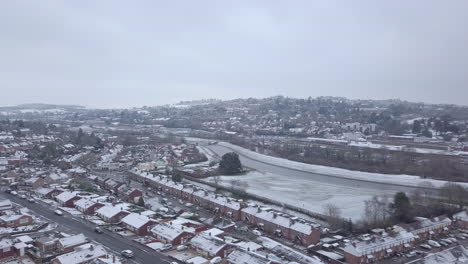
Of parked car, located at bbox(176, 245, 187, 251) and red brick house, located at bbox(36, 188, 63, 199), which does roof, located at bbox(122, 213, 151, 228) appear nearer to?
parked car, located at bbox(176, 245, 187, 251)

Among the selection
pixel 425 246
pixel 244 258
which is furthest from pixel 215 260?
pixel 425 246

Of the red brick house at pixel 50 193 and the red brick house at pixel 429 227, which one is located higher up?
the red brick house at pixel 429 227

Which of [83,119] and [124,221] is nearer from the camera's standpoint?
[124,221]

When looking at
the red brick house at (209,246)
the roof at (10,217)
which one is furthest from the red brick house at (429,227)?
the roof at (10,217)

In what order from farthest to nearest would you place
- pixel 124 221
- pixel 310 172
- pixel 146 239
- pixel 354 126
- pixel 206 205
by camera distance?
pixel 354 126
pixel 310 172
pixel 206 205
pixel 124 221
pixel 146 239

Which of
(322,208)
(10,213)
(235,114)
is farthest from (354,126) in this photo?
(10,213)

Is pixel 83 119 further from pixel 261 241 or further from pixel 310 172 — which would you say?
pixel 261 241

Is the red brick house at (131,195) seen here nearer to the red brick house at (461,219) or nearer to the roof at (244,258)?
the roof at (244,258)
